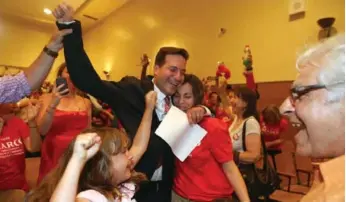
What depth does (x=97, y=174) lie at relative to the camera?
3.75 ft

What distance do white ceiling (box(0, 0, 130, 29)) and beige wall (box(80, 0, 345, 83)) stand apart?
258 mm

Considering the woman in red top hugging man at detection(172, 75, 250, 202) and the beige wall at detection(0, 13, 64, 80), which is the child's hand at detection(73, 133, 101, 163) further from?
the beige wall at detection(0, 13, 64, 80)

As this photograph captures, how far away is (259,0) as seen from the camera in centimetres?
518

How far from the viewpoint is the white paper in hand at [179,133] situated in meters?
1.40

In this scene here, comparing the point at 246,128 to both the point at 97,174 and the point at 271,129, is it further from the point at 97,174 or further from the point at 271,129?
the point at 271,129

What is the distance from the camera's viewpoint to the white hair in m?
0.73

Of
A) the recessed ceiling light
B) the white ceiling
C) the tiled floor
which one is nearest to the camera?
the tiled floor

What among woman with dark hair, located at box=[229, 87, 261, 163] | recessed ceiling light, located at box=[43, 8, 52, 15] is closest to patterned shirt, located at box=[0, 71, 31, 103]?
woman with dark hair, located at box=[229, 87, 261, 163]

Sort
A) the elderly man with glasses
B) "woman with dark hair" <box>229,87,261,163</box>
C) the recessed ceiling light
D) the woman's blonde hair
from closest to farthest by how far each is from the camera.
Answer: the elderly man with glasses → the woman's blonde hair → "woman with dark hair" <box>229,87,261,163</box> → the recessed ceiling light

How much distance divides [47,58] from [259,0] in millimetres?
4620

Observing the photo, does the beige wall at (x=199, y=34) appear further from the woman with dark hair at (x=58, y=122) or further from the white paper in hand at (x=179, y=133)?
the woman with dark hair at (x=58, y=122)

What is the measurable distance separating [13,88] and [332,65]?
1129mm

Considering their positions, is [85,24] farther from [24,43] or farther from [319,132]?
[319,132]

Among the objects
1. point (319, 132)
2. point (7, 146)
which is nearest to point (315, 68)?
point (319, 132)
